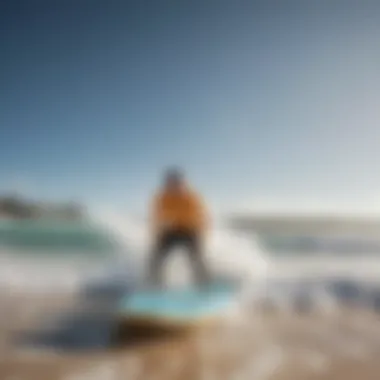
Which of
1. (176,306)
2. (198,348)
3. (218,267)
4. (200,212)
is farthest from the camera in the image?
(218,267)

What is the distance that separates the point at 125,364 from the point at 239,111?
1006 mm

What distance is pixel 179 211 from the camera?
7.53ft

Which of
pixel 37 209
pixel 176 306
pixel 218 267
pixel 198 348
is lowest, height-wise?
pixel 198 348

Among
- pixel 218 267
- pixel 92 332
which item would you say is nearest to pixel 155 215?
pixel 218 267

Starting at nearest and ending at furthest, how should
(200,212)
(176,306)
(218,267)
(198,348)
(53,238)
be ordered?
1. (198,348)
2. (176,306)
3. (200,212)
4. (218,267)
5. (53,238)

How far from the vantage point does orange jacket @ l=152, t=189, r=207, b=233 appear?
2.23 metres

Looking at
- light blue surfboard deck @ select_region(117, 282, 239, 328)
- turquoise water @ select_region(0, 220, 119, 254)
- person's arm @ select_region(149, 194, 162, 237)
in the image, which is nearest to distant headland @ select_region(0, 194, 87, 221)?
turquoise water @ select_region(0, 220, 119, 254)

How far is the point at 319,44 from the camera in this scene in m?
2.24

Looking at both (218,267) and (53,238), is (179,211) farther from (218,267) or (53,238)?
(53,238)

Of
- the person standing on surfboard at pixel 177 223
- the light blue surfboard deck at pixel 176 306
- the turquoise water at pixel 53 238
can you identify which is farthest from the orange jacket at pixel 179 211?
the turquoise water at pixel 53 238

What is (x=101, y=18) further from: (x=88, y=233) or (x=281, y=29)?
(x=88, y=233)

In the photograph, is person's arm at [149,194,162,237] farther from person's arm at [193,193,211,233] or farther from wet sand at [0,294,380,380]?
wet sand at [0,294,380,380]

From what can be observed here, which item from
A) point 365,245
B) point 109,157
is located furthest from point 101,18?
point 365,245

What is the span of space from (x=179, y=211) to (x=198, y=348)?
21.3 inches
